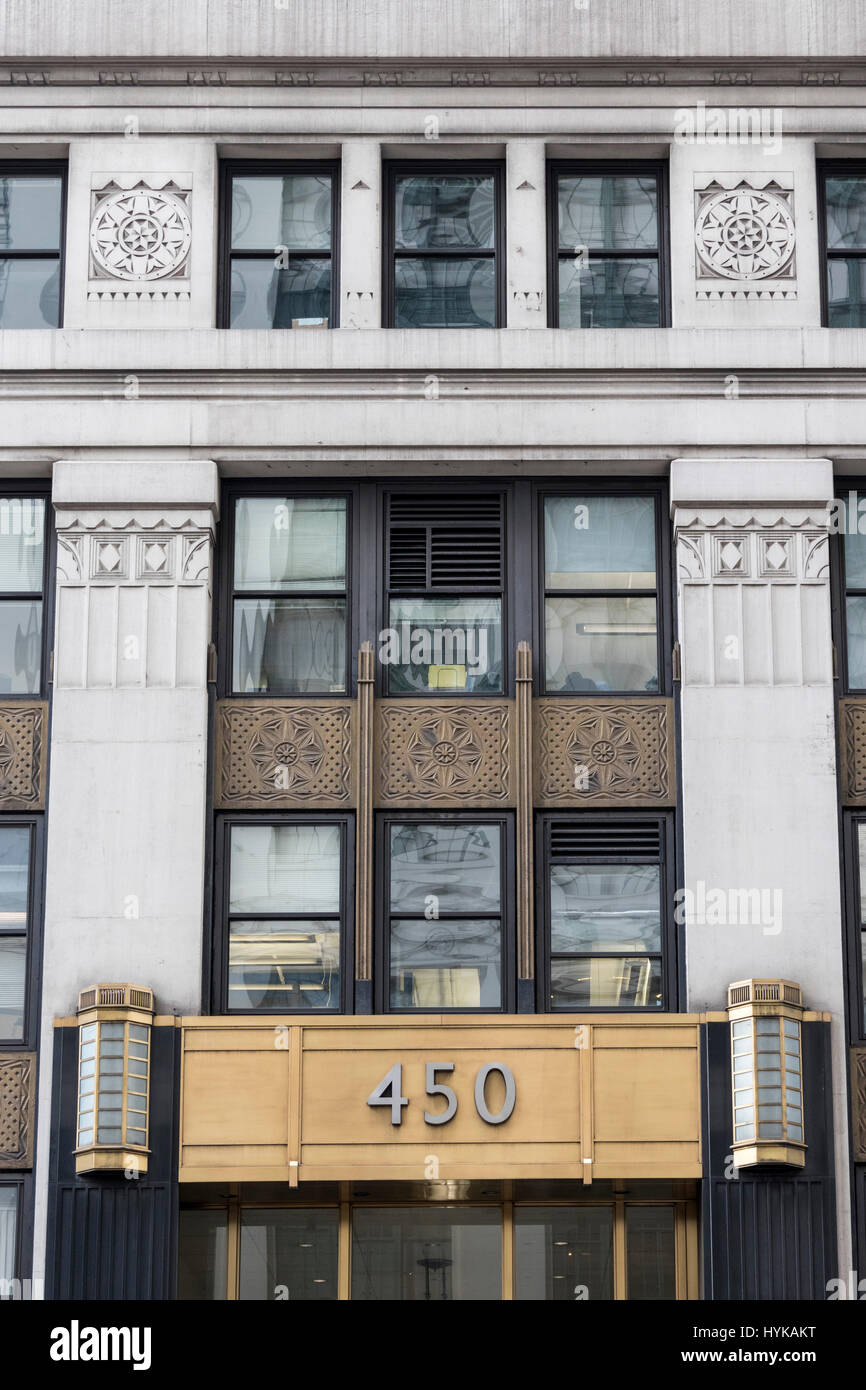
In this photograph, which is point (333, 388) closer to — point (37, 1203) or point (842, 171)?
point (842, 171)

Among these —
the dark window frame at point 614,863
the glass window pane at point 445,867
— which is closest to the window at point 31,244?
the glass window pane at point 445,867

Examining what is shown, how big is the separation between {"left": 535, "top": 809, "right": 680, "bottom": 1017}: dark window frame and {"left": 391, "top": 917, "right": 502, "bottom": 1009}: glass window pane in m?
0.39

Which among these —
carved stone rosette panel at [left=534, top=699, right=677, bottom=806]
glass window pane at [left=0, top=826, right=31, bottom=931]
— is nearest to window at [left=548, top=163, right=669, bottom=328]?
carved stone rosette panel at [left=534, top=699, right=677, bottom=806]

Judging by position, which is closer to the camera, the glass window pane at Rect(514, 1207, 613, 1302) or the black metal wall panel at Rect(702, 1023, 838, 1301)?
the black metal wall panel at Rect(702, 1023, 838, 1301)

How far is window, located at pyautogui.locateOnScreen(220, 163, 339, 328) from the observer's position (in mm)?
20891

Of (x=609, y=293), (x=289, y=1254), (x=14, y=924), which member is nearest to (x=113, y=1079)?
(x=14, y=924)

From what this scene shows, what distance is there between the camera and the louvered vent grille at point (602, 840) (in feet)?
64.2

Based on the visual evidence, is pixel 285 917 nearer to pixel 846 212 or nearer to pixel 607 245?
pixel 607 245

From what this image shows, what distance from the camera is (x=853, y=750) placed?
1969 cm

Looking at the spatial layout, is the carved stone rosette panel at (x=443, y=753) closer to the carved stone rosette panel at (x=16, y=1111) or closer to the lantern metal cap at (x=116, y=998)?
the lantern metal cap at (x=116, y=998)

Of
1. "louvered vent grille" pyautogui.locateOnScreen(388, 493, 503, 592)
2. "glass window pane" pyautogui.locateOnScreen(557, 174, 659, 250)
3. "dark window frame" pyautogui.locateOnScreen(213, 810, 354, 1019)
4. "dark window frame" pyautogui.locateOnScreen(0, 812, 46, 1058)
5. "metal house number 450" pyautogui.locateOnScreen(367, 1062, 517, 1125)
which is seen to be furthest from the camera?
"glass window pane" pyautogui.locateOnScreen(557, 174, 659, 250)

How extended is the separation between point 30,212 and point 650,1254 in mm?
11262

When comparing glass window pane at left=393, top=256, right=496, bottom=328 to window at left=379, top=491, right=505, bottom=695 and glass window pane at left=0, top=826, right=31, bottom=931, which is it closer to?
window at left=379, top=491, right=505, bottom=695

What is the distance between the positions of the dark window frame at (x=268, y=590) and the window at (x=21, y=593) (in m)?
1.67
